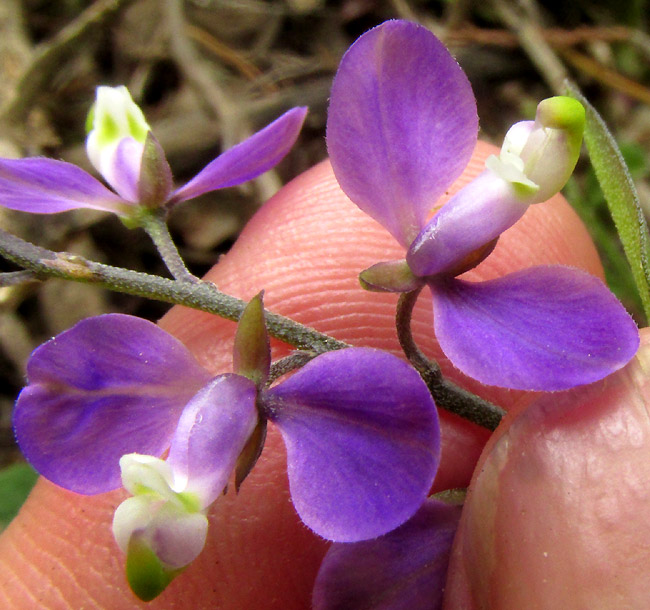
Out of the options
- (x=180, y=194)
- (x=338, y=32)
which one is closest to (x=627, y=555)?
(x=180, y=194)

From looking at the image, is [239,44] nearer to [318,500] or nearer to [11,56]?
[11,56]

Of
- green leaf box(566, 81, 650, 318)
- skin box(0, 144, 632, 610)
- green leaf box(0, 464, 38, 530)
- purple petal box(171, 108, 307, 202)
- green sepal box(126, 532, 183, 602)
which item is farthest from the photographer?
green leaf box(0, 464, 38, 530)

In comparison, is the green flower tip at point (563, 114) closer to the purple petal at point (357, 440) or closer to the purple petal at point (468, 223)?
the purple petal at point (468, 223)

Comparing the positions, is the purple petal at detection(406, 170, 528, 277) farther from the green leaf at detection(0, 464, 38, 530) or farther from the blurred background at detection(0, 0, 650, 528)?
the green leaf at detection(0, 464, 38, 530)

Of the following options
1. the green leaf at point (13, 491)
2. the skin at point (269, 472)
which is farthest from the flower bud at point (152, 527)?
the green leaf at point (13, 491)

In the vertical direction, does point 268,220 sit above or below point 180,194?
below

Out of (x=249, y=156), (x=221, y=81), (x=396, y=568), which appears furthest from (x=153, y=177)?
(x=221, y=81)

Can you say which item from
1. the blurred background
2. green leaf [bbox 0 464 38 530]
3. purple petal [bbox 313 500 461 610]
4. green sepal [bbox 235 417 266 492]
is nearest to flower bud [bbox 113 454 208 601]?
green sepal [bbox 235 417 266 492]
